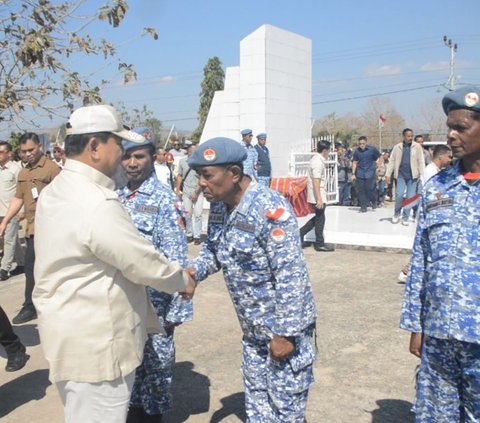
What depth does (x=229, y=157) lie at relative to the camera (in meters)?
2.69

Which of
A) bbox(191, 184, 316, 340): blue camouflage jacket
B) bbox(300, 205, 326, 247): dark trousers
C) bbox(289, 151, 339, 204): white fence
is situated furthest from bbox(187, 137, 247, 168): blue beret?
bbox(289, 151, 339, 204): white fence

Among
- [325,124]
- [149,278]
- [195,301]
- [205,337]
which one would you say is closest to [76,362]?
[149,278]

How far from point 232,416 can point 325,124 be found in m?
51.8

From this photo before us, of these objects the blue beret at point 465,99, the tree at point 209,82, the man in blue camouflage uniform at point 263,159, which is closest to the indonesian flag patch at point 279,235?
the blue beret at point 465,99

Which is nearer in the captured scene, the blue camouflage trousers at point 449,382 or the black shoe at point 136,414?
the blue camouflage trousers at point 449,382

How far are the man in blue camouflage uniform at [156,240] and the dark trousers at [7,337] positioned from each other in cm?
145

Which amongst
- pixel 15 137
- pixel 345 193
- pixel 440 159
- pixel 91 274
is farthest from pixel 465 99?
pixel 345 193

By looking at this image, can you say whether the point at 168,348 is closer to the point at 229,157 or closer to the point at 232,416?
the point at 232,416

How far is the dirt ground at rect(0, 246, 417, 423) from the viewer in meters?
3.93

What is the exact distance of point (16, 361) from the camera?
4.56m

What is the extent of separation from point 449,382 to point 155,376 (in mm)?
1866

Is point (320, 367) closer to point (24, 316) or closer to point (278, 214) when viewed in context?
point (278, 214)

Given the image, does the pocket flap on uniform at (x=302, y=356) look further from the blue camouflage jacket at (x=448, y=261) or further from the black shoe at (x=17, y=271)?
the black shoe at (x=17, y=271)

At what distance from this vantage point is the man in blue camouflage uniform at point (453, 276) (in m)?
2.36
